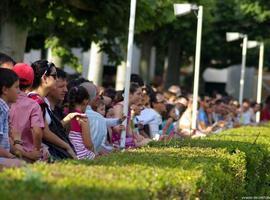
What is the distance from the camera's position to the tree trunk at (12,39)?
1509cm

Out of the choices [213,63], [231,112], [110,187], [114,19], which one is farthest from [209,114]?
[213,63]

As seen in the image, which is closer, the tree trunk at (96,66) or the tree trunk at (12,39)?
the tree trunk at (12,39)

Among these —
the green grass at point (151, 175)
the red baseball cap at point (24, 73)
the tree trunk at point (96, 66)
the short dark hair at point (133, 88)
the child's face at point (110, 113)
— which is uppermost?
the tree trunk at point (96, 66)

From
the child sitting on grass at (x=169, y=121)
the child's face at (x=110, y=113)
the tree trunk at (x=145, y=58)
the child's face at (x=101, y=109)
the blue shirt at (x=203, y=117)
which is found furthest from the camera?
the tree trunk at (x=145, y=58)

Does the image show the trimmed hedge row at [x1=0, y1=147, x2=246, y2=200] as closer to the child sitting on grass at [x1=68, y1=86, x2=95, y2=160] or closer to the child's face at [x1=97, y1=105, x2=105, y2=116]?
the child sitting on grass at [x1=68, y1=86, x2=95, y2=160]

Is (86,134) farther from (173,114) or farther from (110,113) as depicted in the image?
(173,114)

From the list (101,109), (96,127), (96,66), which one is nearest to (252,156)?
(96,127)

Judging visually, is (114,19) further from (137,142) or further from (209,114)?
(209,114)

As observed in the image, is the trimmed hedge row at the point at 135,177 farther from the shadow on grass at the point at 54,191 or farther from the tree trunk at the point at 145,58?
the tree trunk at the point at 145,58

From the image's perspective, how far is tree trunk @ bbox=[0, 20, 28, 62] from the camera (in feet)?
49.5

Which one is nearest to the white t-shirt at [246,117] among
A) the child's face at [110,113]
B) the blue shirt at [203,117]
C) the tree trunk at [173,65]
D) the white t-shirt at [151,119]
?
the blue shirt at [203,117]

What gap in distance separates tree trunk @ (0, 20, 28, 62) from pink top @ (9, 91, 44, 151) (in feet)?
24.6

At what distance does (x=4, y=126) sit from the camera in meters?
7.18

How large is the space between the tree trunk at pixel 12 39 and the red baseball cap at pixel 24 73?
712 cm
